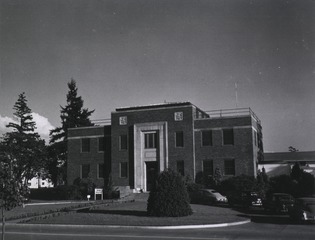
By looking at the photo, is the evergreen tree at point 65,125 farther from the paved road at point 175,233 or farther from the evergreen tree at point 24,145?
the paved road at point 175,233

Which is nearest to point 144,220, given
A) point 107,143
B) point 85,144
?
point 107,143

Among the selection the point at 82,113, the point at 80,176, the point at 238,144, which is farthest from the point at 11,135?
the point at 238,144

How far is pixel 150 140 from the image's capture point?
43.7m

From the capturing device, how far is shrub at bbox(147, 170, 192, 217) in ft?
75.9

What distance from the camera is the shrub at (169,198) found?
75.9 feet

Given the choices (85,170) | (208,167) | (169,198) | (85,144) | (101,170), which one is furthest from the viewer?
(85,144)

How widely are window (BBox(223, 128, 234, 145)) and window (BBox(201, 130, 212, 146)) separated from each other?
4.61ft

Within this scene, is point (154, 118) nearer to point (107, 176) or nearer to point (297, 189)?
point (107, 176)

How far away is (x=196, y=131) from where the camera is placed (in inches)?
1668

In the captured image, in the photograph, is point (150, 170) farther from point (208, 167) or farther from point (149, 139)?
point (208, 167)

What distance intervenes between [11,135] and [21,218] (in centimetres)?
4045

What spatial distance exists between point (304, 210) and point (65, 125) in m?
53.3

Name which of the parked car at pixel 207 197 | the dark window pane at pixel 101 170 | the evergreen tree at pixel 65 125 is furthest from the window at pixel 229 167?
the evergreen tree at pixel 65 125

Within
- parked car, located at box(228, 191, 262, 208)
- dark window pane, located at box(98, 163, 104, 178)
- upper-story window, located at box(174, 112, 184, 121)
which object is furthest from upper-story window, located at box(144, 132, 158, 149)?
parked car, located at box(228, 191, 262, 208)
